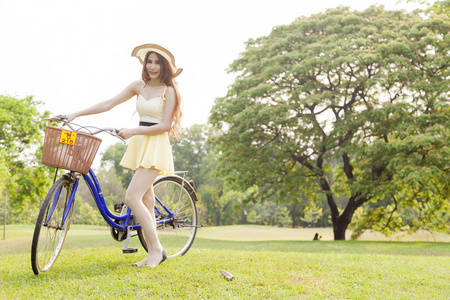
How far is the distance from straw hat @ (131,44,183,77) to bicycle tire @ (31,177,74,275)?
4.67ft

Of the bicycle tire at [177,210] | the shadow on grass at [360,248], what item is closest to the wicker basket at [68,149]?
the bicycle tire at [177,210]

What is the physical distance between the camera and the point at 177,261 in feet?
14.6

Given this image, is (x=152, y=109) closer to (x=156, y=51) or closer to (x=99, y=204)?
(x=156, y=51)

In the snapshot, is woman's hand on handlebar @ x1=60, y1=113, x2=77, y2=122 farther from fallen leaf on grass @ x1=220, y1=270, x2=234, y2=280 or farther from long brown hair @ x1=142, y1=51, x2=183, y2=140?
fallen leaf on grass @ x1=220, y1=270, x2=234, y2=280

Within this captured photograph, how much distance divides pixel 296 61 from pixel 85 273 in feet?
40.8

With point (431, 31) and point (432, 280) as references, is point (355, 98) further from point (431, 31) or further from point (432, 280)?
point (432, 280)

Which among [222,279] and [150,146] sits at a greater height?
[150,146]

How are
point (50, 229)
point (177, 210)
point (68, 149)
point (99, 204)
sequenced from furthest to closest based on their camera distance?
point (177, 210)
point (99, 204)
point (50, 229)
point (68, 149)

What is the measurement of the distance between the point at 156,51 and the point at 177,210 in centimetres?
193

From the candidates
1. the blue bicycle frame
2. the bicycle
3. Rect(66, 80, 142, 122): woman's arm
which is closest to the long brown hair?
Rect(66, 80, 142, 122): woman's arm

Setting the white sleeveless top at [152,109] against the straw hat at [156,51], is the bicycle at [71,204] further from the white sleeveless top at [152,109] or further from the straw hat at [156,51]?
the straw hat at [156,51]

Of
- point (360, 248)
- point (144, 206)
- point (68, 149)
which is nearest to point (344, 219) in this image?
point (360, 248)

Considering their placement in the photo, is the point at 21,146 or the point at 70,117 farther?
the point at 21,146

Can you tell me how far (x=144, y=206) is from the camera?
4.04 m
